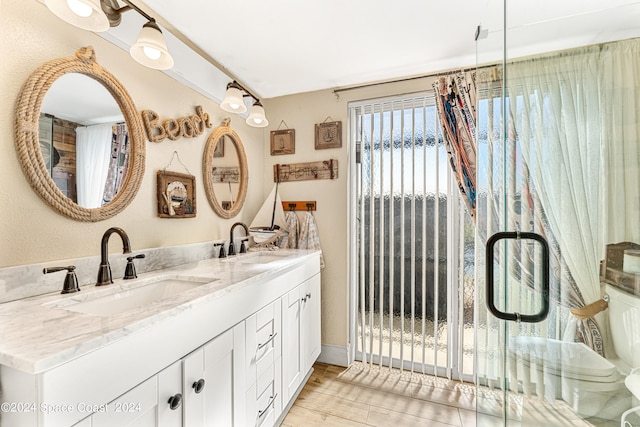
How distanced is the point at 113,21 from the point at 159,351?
55.8 inches

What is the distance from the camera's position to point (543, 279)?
0.97 metres

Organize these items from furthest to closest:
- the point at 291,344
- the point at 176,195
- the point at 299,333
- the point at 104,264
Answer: the point at 299,333 → the point at 291,344 → the point at 176,195 → the point at 104,264

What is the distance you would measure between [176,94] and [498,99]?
1701 millimetres

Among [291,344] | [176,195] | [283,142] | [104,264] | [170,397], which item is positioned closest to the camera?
[170,397]

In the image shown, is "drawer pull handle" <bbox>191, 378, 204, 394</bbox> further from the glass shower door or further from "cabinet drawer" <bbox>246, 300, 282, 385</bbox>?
the glass shower door

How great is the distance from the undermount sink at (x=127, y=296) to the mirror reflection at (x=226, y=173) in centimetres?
75

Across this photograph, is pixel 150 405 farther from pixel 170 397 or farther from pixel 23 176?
pixel 23 176

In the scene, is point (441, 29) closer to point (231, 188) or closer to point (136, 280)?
point (231, 188)

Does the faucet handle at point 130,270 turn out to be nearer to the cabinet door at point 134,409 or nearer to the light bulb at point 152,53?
the cabinet door at point 134,409

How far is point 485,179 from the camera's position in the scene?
1.32 metres

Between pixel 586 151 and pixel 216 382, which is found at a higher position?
pixel 586 151

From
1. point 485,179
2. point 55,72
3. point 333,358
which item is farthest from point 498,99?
point 333,358

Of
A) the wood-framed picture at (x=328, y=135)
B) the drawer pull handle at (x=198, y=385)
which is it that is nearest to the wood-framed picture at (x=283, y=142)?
the wood-framed picture at (x=328, y=135)

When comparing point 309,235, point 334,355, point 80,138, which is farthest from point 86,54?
point 334,355
